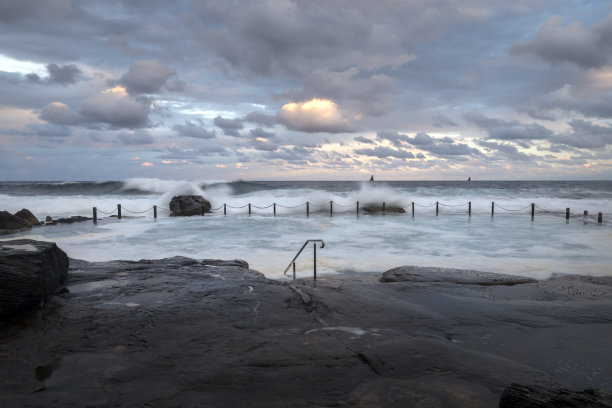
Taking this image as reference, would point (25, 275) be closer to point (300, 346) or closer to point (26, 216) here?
point (300, 346)

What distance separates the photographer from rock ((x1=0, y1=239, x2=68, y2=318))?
139 inches

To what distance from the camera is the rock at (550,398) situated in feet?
6.75

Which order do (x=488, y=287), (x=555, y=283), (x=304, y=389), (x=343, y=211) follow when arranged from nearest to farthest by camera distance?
(x=304, y=389)
(x=488, y=287)
(x=555, y=283)
(x=343, y=211)

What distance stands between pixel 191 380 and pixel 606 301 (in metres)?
5.70

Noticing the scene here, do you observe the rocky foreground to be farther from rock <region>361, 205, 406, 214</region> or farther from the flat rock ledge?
rock <region>361, 205, 406, 214</region>

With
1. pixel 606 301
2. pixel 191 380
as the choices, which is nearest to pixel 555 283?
pixel 606 301

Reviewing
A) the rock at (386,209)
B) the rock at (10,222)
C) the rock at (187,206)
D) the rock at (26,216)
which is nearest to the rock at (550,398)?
the rock at (10,222)

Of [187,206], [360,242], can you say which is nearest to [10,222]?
[187,206]

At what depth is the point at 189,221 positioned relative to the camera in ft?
65.1

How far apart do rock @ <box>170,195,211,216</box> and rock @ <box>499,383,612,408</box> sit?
73.3 feet

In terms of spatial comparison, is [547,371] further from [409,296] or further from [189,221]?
[189,221]

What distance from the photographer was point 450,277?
635 cm

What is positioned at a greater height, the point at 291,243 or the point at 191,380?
the point at 191,380

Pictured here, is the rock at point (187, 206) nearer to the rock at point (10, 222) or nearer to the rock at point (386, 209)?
the rock at point (10, 222)
